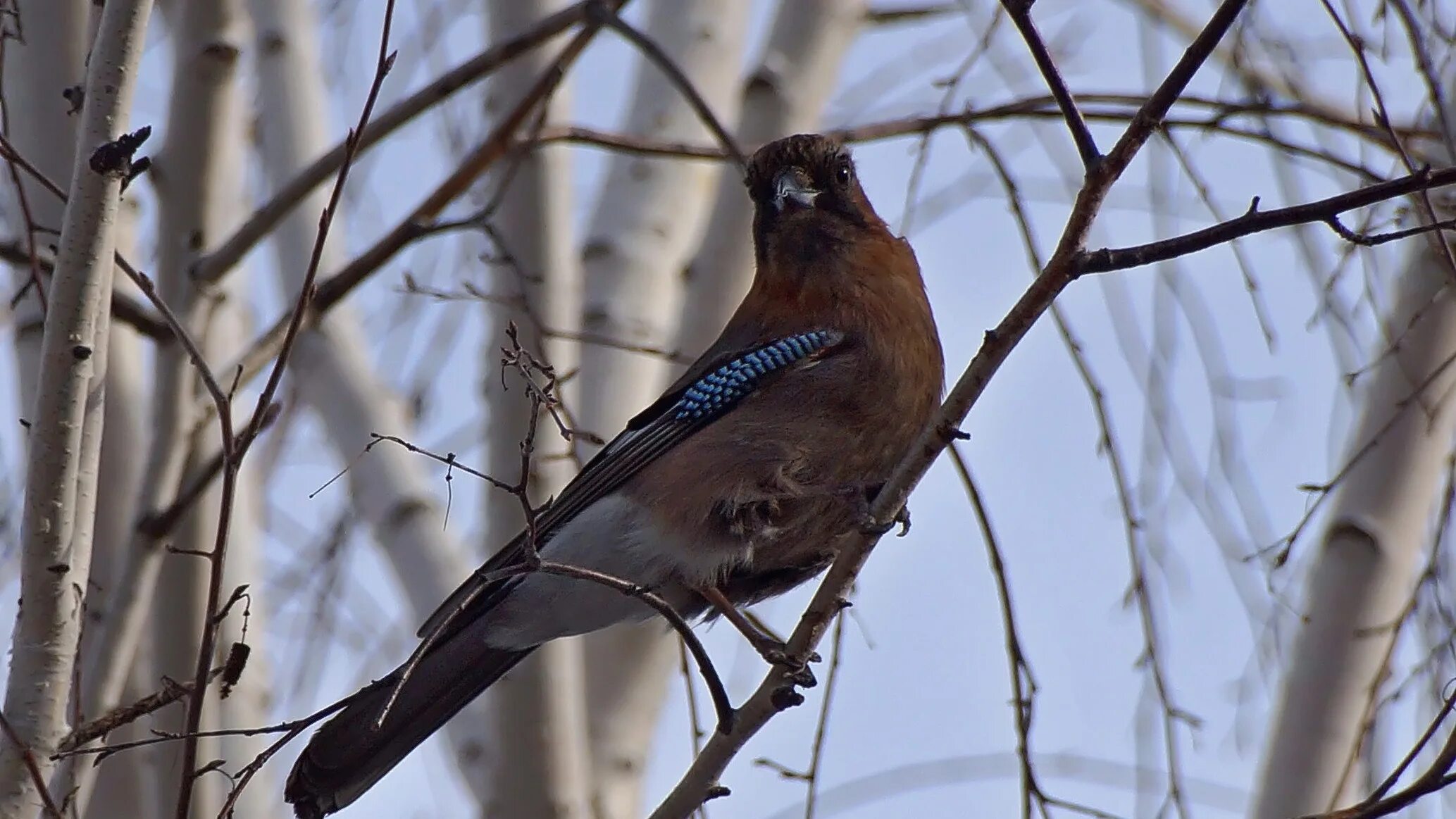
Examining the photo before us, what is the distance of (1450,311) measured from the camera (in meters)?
4.59

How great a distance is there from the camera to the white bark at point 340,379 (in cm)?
496

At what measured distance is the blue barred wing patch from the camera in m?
4.56

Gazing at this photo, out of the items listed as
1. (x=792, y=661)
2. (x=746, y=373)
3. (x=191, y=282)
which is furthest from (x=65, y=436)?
(x=746, y=373)

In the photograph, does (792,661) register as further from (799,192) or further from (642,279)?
(642,279)

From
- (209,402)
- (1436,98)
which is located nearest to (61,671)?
(209,402)

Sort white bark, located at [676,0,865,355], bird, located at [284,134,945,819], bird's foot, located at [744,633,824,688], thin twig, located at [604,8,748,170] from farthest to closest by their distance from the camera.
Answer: white bark, located at [676,0,865,355]
thin twig, located at [604,8,748,170]
bird, located at [284,134,945,819]
bird's foot, located at [744,633,824,688]

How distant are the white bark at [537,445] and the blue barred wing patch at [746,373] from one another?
0.42m

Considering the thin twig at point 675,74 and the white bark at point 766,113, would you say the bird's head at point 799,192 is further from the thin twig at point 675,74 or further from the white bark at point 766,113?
the white bark at point 766,113

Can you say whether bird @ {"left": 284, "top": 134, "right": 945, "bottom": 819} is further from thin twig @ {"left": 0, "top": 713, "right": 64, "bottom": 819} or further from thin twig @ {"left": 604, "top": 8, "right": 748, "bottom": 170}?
thin twig @ {"left": 0, "top": 713, "right": 64, "bottom": 819}

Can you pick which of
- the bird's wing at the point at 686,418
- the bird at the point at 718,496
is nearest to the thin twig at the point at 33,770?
the bird at the point at 718,496

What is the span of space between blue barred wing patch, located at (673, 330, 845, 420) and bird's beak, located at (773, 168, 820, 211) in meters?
0.49

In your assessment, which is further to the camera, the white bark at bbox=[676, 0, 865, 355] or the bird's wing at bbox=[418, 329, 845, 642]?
the white bark at bbox=[676, 0, 865, 355]

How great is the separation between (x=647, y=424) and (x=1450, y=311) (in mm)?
2229

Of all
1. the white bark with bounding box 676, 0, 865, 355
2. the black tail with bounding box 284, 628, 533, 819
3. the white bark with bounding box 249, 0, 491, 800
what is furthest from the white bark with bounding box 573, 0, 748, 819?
the black tail with bounding box 284, 628, 533, 819
